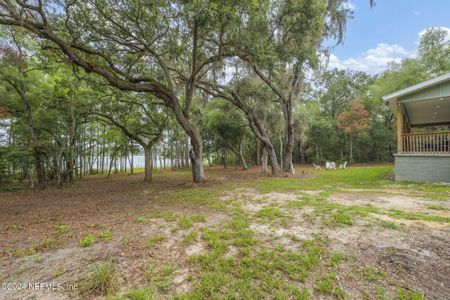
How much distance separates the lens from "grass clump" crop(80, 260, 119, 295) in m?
1.83

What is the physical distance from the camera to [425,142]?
733cm

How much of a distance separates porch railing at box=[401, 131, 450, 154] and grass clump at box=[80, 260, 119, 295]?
992 centimetres

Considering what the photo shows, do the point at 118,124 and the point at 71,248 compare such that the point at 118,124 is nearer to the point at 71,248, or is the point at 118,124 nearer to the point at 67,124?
the point at 67,124

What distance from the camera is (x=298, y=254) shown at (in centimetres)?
237

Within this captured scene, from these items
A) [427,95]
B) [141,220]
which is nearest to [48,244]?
[141,220]

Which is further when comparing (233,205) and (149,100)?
(149,100)

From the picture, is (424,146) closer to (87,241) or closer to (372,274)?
(372,274)

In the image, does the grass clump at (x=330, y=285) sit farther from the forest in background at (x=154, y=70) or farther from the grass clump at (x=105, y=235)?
the forest in background at (x=154, y=70)

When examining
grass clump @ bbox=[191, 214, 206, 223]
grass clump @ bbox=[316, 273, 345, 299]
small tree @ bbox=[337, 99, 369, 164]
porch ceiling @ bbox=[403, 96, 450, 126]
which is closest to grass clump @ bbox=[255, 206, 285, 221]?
grass clump @ bbox=[191, 214, 206, 223]

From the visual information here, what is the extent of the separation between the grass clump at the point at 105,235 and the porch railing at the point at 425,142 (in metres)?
9.99

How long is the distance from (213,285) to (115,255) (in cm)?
137

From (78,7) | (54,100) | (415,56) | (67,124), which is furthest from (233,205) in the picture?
(415,56)

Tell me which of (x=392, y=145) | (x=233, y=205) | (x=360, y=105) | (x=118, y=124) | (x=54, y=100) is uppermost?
(x=360, y=105)

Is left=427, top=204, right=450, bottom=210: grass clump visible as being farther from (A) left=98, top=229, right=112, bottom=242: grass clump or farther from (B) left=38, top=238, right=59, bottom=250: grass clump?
(B) left=38, top=238, right=59, bottom=250: grass clump
